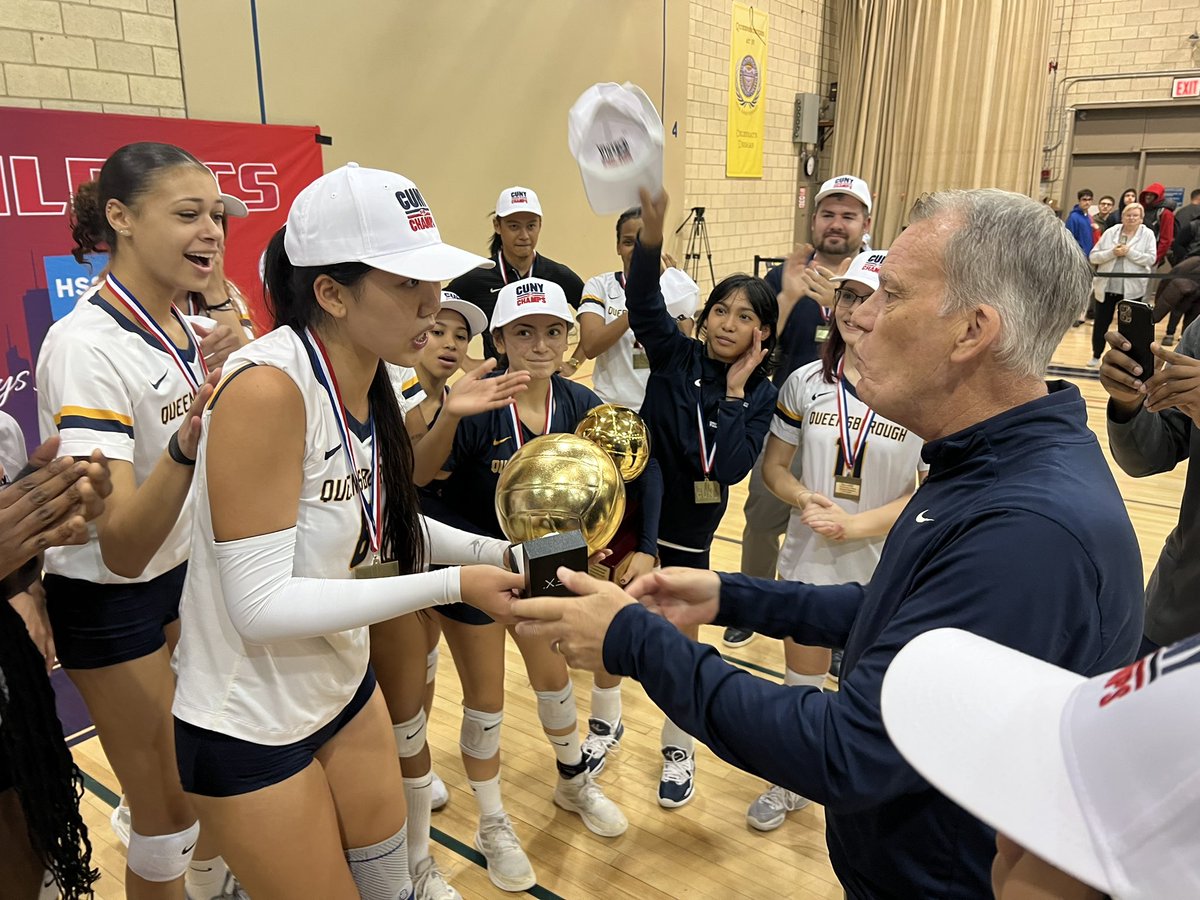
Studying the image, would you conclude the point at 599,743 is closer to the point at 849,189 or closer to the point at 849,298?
the point at 849,298

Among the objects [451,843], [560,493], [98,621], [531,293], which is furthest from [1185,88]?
[98,621]

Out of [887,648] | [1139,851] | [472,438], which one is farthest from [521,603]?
[472,438]

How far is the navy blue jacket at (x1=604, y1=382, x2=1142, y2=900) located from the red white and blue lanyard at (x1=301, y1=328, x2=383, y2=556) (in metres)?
0.64

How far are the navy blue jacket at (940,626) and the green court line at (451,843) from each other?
1484 mm

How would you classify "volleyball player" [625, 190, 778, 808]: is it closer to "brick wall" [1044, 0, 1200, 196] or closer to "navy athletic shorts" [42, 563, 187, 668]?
"navy athletic shorts" [42, 563, 187, 668]

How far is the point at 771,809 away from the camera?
2.85 metres

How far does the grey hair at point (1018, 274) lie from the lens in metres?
1.22

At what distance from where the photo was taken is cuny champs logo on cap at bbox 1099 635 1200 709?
0.53m

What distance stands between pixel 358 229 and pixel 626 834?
2225mm

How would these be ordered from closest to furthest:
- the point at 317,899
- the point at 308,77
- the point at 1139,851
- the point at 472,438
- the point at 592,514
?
the point at 1139,851, the point at 317,899, the point at 592,514, the point at 472,438, the point at 308,77

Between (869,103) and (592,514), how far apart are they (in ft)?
45.3

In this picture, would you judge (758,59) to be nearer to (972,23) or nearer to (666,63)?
(666,63)

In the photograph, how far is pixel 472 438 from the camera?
2.62 metres

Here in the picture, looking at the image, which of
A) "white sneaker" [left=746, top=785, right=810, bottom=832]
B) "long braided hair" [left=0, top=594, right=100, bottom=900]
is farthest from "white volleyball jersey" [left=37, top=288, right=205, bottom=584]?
"white sneaker" [left=746, top=785, right=810, bottom=832]
